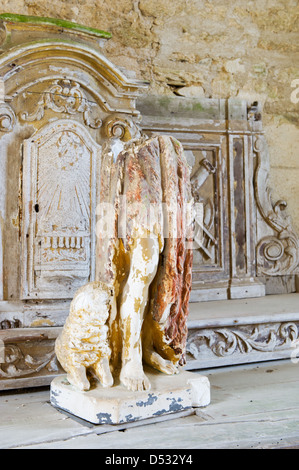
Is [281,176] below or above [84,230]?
above

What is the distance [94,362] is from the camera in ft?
7.19

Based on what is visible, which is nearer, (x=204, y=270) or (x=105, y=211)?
(x=105, y=211)

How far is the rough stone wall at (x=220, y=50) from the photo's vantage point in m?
4.51

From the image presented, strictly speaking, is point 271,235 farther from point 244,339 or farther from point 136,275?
point 136,275

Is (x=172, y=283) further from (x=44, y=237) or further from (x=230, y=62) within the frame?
(x=230, y=62)

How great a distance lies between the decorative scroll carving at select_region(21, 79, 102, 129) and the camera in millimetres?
3418

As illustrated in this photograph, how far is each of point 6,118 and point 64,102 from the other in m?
0.40

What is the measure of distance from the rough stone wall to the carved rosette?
137 cm

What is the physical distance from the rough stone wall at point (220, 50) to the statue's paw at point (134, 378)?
2.96 meters

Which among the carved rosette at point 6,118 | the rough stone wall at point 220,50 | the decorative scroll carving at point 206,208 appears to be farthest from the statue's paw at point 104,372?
the rough stone wall at point 220,50

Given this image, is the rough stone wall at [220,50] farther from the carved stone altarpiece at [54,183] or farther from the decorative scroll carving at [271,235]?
the carved stone altarpiece at [54,183]

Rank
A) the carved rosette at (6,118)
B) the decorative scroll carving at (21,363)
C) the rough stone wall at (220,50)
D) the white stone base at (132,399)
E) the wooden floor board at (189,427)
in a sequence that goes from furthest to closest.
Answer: the rough stone wall at (220,50) < the carved rosette at (6,118) < the decorative scroll carving at (21,363) < the white stone base at (132,399) < the wooden floor board at (189,427)

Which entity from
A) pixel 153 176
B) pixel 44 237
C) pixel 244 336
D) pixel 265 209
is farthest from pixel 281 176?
pixel 153 176

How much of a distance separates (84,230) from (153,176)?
1.33 meters
